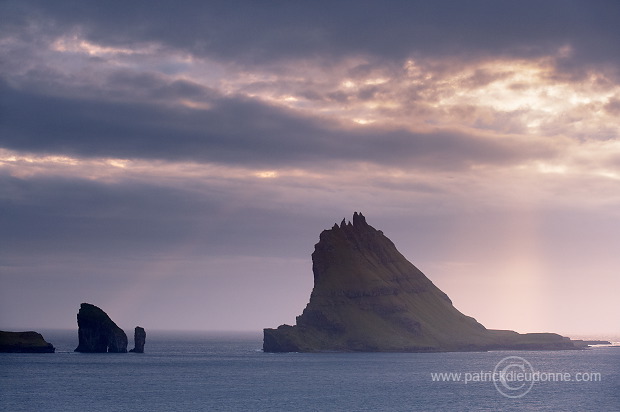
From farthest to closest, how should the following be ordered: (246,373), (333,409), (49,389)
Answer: (246,373)
(49,389)
(333,409)

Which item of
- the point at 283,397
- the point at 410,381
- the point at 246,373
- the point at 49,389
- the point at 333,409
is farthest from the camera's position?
the point at 246,373

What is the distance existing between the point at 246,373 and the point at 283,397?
54197 millimetres

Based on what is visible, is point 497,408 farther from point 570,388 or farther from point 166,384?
point 166,384

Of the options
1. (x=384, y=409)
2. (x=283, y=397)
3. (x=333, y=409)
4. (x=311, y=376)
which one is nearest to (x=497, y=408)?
(x=384, y=409)

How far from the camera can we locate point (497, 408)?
5034 inches

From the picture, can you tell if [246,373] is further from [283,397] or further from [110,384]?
[283,397]

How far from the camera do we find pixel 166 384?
6481 inches

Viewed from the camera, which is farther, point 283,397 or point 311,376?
point 311,376

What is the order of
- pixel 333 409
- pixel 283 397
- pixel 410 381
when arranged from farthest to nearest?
pixel 410 381, pixel 283 397, pixel 333 409

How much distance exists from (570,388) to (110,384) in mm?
91360

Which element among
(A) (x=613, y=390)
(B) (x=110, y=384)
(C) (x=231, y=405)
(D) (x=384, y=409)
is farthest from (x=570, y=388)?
(B) (x=110, y=384)

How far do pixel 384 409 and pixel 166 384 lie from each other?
55.2 metres


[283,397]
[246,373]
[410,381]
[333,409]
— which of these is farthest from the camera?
[246,373]

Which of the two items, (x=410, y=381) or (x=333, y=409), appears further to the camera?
(x=410, y=381)
